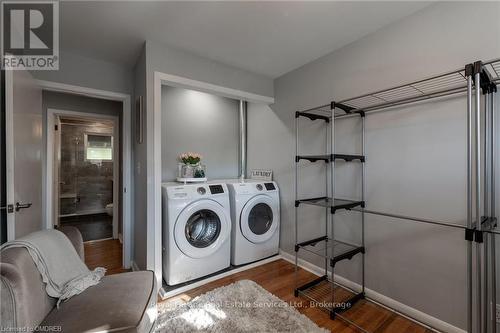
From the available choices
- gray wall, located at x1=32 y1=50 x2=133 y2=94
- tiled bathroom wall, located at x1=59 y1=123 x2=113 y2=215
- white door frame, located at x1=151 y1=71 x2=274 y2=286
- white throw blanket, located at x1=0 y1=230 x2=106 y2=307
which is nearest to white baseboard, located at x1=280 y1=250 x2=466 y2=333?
white door frame, located at x1=151 y1=71 x2=274 y2=286

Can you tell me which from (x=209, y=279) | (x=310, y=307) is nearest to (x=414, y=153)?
(x=310, y=307)

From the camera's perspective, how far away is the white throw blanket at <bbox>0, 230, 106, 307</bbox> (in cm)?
117

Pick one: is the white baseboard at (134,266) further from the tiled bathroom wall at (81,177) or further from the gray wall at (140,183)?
the tiled bathroom wall at (81,177)

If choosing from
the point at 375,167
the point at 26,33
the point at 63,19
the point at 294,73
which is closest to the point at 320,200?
the point at 375,167

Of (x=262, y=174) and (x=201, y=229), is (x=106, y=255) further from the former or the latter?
(x=262, y=174)

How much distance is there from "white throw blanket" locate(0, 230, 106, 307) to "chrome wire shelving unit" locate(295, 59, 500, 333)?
63.9 inches

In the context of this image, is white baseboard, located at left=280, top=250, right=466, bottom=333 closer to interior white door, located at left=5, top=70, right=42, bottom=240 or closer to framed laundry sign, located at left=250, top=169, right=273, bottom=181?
framed laundry sign, located at left=250, top=169, right=273, bottom=181

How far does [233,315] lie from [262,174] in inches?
66.7

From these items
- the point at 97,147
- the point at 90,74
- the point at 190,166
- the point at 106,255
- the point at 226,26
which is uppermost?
the point at 226,26

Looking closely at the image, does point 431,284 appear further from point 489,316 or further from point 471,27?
point 471,27

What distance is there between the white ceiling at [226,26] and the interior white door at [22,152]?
58cm

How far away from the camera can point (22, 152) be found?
1.63 meters

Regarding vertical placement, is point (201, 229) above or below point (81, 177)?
below

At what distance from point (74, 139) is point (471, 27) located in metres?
6.27
